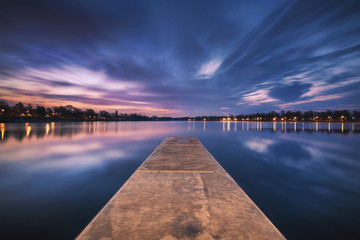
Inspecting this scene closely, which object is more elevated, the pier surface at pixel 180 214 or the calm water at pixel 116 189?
the pier surface at pixel 180 214

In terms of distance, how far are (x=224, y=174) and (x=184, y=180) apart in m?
2.20

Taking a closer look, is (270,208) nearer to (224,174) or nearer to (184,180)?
(224,174)

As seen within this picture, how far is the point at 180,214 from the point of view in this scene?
4.36 meters

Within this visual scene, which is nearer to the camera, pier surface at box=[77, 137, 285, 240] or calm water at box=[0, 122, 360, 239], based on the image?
pier surface at box=[77, 137, 285, 240]

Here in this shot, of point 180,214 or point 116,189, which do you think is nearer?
point 180,214

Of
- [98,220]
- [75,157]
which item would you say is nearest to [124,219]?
[98,220]

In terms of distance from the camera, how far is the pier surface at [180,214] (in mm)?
3648

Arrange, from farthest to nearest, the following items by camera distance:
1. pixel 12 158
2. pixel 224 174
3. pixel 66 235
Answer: pixel 12 158 < pixel 224 174 < pixel 66 235

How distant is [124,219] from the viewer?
13.6 feet

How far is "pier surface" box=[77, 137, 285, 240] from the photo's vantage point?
3.65m

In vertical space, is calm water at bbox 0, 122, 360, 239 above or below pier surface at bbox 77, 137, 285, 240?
below

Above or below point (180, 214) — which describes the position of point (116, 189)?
below

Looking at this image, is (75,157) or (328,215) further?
(75,157)

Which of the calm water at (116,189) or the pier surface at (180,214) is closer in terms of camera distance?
the pier surface at (180,214)
